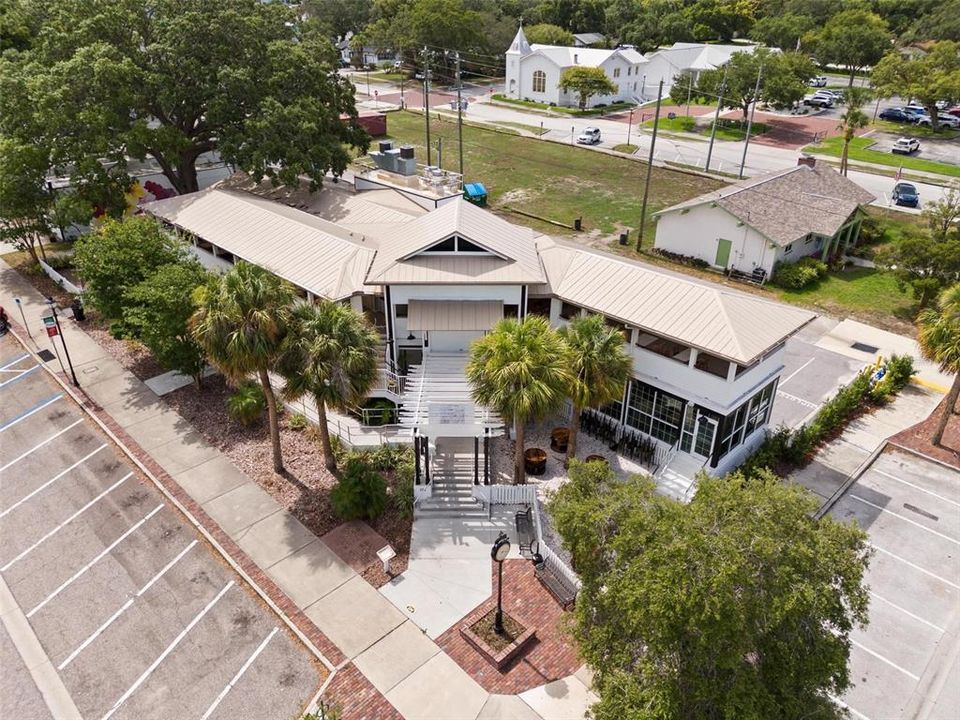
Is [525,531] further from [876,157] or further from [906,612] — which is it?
[876,157]

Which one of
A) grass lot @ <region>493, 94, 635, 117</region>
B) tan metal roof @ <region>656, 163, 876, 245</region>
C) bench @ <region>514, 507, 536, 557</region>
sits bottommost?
bench @ <region>514, 507, 536, 557</region>

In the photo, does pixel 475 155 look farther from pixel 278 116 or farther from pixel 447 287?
pixel 447 287

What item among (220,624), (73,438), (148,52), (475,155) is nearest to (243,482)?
(220,624)

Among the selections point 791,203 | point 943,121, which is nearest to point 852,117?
point 791,203

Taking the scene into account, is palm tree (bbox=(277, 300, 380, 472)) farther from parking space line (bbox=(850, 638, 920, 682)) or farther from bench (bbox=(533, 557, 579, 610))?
parking space line (bbox=(850, 638, 920, 682))

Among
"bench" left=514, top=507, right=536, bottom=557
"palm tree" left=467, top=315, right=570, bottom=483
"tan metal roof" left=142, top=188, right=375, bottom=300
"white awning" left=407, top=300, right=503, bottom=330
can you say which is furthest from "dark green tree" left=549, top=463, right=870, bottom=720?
"tan metal roof" left=142, top=188, right=375, bottom=300

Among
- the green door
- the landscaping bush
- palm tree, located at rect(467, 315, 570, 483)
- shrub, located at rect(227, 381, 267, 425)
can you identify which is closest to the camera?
palm tree, located at rect(467, 315, 570, 483)

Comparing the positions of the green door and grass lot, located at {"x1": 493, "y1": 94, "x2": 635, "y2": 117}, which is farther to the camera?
grass lot, located at {"x1": 493, "y1": 94, "x2": 635, "y2": 117}
